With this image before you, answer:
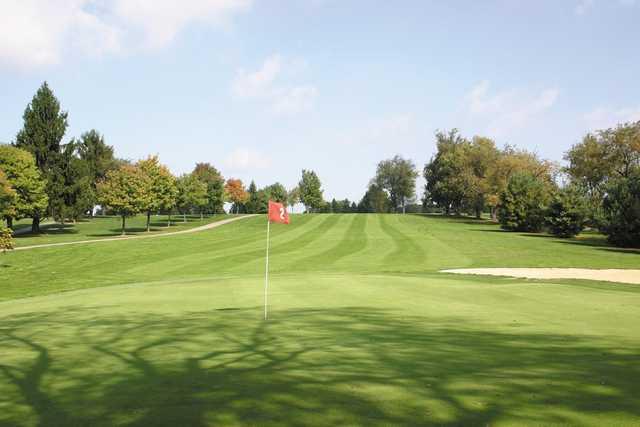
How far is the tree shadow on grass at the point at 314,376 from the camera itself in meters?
4.76

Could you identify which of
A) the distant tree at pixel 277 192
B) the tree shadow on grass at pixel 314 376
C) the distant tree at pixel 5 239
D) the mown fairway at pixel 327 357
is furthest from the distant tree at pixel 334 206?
the tree shadow on grass at pixel 314 376

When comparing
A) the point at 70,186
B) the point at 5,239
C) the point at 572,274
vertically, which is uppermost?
the point at 70,186

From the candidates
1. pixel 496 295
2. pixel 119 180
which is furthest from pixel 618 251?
pixel 119 180

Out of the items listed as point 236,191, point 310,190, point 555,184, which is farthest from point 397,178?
point 555,184

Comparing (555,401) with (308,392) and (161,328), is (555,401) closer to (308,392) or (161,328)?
(308,392)

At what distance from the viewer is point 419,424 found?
4.40 meters

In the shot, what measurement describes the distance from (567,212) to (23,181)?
63876 millimetres

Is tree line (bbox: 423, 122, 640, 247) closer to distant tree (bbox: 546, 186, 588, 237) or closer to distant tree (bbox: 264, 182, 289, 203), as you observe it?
distant tree (bbox: 546, 186, 588, 237)

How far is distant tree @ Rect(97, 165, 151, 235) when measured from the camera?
60125mm

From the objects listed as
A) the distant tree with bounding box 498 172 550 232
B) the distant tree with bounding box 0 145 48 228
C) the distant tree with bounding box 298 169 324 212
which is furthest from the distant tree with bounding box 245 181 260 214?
the distant tree with bounding box 498 172 550 232

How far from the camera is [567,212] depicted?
175 ft

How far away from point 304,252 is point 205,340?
105 ft

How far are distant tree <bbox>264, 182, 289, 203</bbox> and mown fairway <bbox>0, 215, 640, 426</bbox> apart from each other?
11830 centimetres

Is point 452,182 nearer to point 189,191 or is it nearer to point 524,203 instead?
point 524,203
